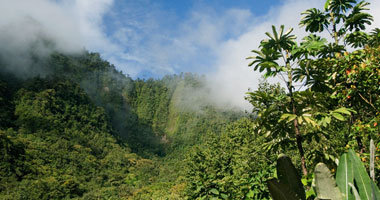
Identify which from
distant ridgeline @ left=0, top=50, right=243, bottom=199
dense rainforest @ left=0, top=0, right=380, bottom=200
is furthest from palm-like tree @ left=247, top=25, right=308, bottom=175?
distant ridgeline @ left=0, top=50, right=243, bottom=199

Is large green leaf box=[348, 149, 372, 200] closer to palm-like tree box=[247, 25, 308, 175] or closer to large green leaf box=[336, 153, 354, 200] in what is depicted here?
large green leaf box=[336, 153, 354, 200]

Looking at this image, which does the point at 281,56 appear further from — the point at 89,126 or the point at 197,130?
the point at 197,130

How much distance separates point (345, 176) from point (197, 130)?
135 m

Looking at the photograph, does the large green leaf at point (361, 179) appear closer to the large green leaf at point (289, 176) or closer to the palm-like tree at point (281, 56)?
the large green leaf at point (289, 176)

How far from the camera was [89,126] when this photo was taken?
389 feet

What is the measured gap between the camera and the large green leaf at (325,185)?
121cm

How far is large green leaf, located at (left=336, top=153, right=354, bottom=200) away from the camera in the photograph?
47.1 inches

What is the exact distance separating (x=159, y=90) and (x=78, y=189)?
11458 centimetres

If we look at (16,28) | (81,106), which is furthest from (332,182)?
(16,28)

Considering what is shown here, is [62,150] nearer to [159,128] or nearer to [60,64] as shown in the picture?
[60,64]

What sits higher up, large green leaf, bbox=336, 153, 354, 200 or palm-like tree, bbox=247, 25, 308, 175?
palm-like tree, bbox=247, 25, 308, 175

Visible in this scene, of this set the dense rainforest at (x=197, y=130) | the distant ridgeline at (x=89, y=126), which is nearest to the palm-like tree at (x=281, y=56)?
the dense rainforest at (x=197, y=130)

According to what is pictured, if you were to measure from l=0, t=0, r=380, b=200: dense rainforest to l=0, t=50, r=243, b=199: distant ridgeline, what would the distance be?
0.51 m

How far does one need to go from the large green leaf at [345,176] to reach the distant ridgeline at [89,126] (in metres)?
58.5
